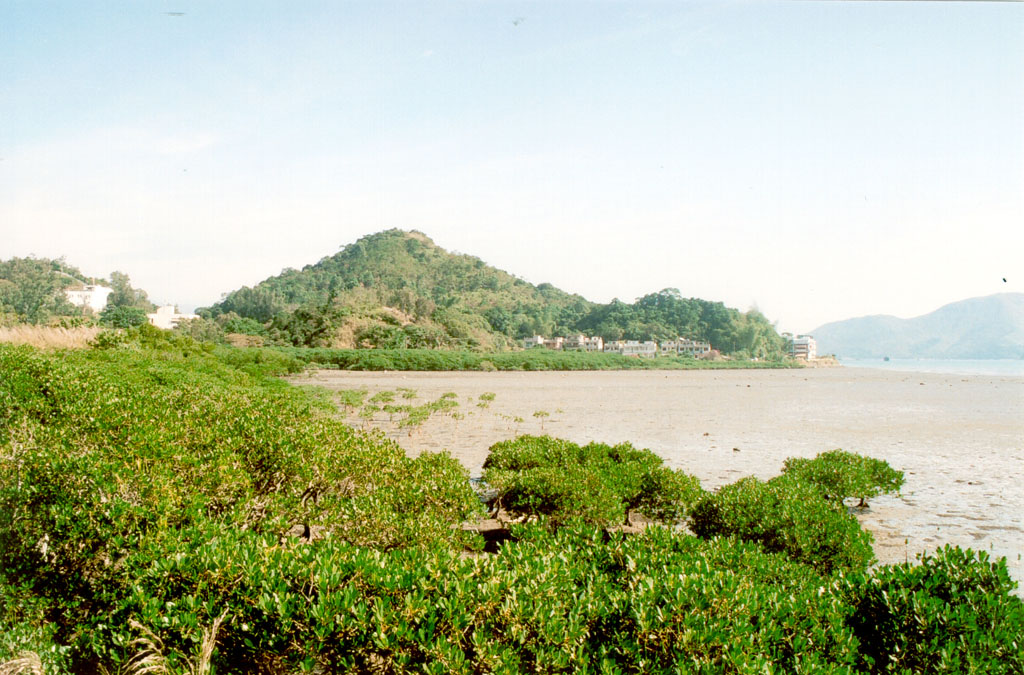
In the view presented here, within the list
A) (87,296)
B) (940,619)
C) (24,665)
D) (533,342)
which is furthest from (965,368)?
(87,296)

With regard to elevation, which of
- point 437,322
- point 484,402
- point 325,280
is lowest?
point 484,402

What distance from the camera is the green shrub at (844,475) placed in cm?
917

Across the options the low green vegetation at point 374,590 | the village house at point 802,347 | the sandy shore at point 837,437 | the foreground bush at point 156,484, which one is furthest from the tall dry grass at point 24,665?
the village house at point 802,347

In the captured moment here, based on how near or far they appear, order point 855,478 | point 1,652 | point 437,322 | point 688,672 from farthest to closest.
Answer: point 437,322, point 855,478, point 1,652, point 688,672

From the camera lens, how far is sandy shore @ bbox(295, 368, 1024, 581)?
9.58 metres

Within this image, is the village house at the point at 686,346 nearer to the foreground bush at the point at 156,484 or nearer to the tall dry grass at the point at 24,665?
the foreground bush at the point at 156,484

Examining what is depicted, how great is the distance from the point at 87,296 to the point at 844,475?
68.4 meters

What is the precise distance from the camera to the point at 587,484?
7.52 metres

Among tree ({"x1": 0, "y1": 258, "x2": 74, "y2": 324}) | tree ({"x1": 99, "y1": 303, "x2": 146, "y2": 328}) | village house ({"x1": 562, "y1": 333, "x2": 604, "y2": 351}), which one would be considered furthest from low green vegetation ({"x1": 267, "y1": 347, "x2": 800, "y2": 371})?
village house ({"x1": 562, "y1": 333, "x2": 604, "y2": 351})

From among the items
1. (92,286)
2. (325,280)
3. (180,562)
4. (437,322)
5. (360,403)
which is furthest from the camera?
(325,280)

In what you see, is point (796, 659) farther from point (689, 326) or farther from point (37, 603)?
point (689, 326)

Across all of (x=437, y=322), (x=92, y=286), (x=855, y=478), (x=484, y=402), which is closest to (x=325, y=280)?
(x=437, y=322)

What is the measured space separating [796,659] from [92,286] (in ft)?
247

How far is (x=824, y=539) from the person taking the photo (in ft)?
21.0
